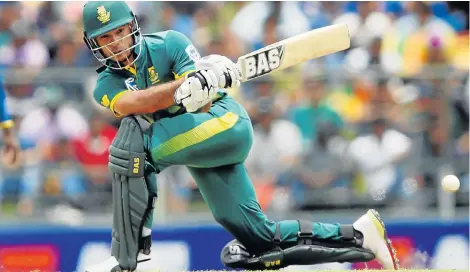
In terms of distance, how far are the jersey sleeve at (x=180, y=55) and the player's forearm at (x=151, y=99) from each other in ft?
0.63

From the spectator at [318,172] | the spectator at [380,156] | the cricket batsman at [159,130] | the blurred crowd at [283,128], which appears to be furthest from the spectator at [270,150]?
the cricket batsman at [159,130]

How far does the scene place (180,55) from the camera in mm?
5230

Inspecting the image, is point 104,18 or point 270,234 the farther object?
point 270,234

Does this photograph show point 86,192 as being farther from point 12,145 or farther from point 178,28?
point 178,28

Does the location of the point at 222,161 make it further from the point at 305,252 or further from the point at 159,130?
the point at 305,252

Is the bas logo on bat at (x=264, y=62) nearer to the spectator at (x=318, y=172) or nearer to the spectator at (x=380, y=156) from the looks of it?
the spectator at (x=318, y=172)

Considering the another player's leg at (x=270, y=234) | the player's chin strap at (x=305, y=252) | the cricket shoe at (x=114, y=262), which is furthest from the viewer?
the player's chin strap at (x=305, y=252)

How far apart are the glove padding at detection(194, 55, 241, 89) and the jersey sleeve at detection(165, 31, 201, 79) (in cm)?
29

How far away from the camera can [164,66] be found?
526cm

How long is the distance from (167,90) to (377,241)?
171 centimetres

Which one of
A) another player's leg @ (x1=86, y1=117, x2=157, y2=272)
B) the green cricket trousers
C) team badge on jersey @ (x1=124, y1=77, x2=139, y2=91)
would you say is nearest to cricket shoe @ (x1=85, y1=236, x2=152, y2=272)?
another player's leg @ (x1=86, y1=117, x2=157, y2=272)

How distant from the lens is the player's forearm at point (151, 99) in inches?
197

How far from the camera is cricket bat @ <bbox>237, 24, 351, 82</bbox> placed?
5.17 m

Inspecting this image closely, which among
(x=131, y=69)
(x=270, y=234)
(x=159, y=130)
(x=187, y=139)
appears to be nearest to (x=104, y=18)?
(x=131, y=69)
